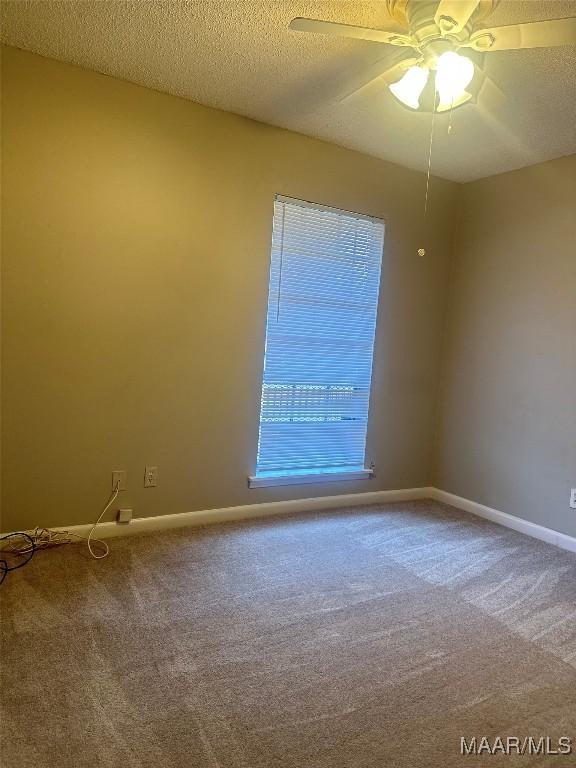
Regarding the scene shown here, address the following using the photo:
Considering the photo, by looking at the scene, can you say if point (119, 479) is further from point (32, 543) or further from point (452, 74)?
point (452, 74)

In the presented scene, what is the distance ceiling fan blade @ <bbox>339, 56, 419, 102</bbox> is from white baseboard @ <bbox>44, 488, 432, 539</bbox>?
8.18 feet

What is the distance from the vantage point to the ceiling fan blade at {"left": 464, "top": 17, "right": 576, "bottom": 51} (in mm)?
1482

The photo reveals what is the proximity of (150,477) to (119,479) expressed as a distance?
0.59ft

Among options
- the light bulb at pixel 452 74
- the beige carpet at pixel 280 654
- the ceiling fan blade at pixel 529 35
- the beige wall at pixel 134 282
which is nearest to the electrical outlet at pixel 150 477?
the beige wall at pixel 134 282

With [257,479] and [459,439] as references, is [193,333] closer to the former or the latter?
[257,479]

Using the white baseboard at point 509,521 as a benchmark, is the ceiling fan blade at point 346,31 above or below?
above

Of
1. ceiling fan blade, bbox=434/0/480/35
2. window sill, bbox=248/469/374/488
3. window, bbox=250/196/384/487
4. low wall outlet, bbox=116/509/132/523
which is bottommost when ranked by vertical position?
low wall outlet, bbox=116/509/132/523

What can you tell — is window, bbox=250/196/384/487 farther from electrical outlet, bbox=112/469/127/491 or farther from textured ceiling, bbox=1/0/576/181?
electrical outlet, bbox=112/469/127/491

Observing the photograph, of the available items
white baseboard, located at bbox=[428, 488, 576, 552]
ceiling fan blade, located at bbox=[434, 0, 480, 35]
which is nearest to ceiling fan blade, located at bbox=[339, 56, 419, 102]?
ceiling fan blade, located at bbox=[434, 0, 480, 35]

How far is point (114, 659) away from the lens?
5.80 feet

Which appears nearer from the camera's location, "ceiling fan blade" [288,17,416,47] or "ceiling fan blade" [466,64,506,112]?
"ceiling fan blade" [288,17,416,47]

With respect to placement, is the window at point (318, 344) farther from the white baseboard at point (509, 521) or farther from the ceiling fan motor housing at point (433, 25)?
the ceiling fan motor housing at point (433, 25)

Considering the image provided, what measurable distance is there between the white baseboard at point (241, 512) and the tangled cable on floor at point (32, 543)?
29 millimetres

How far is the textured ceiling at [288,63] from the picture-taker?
2008mm
